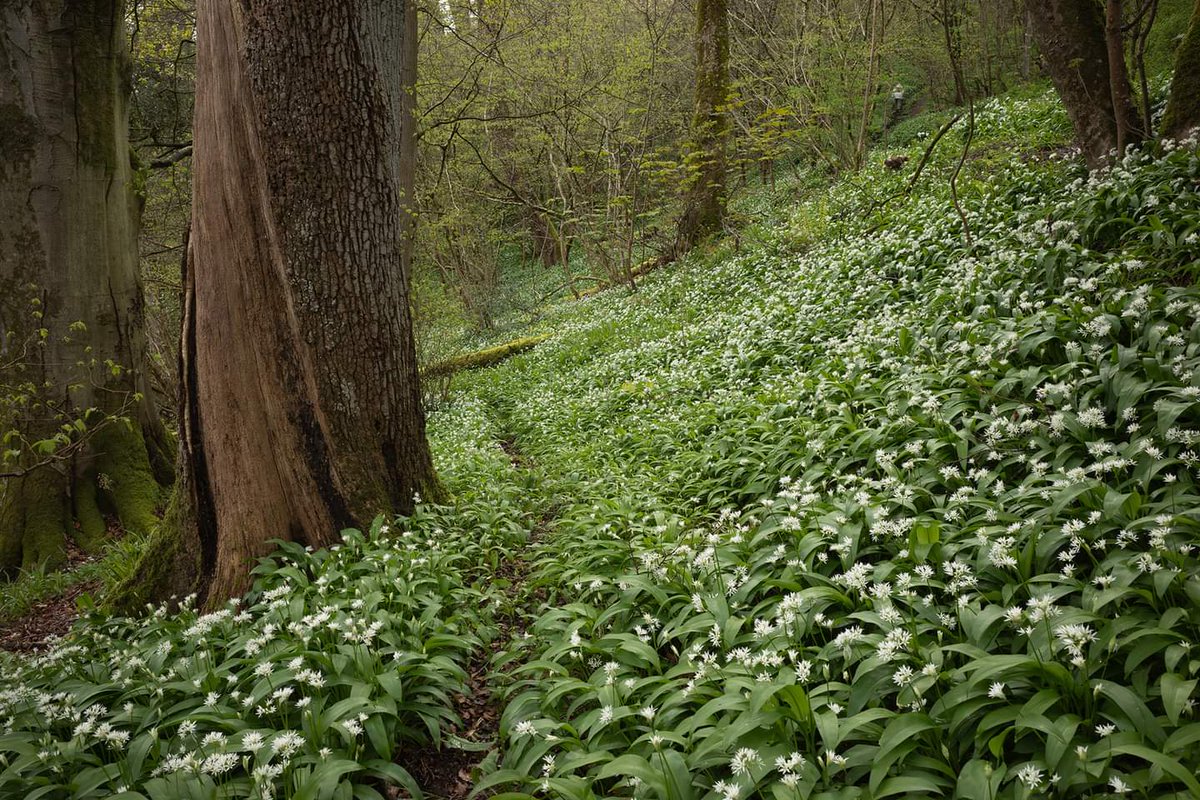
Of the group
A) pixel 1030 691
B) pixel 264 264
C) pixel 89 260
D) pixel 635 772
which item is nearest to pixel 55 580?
pixel 89 260

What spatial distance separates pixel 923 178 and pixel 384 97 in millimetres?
8924

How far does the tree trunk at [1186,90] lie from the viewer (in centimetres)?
613

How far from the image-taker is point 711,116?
13953mm

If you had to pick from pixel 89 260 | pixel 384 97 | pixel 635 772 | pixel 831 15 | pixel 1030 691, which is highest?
pixel 831 15

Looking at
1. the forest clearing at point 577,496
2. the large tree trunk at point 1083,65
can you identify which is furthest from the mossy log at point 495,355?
Result: the large tree trunk at point 1083,65

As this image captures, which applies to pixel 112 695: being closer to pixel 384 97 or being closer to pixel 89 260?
pixel 384 97

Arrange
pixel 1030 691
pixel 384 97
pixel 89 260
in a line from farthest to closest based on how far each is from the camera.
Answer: pixel 89 260, pixel 384 97, pixel 1030 691

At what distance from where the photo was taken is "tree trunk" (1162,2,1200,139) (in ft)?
20.1

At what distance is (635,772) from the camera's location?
2.22m

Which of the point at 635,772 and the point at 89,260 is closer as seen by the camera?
the point at 635,772

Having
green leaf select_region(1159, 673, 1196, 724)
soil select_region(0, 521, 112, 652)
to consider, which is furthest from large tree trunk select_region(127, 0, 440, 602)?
green leaf select_region(1159, 673, 1196, 724)

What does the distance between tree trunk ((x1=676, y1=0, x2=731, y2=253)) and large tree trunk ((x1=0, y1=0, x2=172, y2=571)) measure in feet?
33.8

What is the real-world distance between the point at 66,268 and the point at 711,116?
39.4 ft

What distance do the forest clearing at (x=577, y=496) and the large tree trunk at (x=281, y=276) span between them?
0.07 feet
